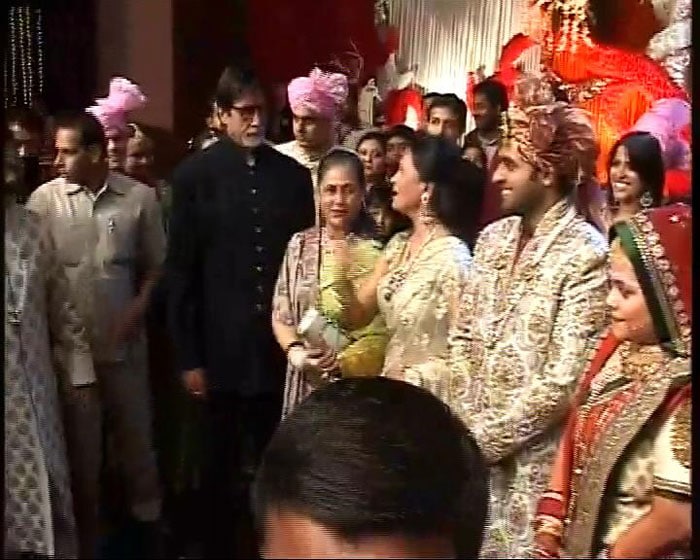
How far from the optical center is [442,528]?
87cm

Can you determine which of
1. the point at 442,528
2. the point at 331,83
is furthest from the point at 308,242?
the point at 442,528

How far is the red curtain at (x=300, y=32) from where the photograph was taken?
0.95 metres

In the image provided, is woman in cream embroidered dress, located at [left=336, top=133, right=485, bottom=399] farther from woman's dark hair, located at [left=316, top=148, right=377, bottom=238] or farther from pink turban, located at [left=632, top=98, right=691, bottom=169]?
pink turban, located at [left=632, top=98, right=691, bottom=169]

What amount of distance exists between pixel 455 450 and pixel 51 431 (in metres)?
0.32

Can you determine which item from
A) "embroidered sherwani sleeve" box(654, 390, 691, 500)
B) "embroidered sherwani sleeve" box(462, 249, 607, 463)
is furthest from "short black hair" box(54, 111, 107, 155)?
"embroidered sherwani sleeve" box(654, 390, 691, 500)

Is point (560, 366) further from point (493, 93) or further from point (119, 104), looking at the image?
point (119, 104)

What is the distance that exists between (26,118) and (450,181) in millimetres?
340

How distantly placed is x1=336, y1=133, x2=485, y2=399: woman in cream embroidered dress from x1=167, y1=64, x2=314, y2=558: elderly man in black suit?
7 centimetres

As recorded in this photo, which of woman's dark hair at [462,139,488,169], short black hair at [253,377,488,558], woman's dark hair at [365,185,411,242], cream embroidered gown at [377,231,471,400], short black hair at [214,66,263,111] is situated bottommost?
short black hair at [253,377,488,558]

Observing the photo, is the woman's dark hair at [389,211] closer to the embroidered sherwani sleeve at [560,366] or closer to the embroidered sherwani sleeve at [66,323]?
the embroidered sherwani sleeve at [560,366]

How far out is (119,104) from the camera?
3.17 ft

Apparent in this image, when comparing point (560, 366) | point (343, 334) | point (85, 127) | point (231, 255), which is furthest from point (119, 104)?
point (560, 366)

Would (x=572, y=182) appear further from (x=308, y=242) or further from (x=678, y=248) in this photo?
(x=308, y=242)

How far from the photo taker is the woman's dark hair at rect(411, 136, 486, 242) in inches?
36.5
